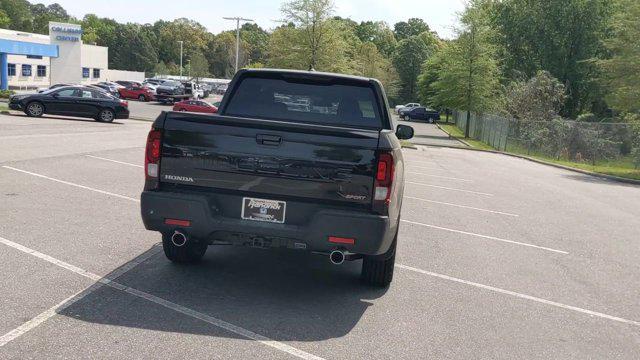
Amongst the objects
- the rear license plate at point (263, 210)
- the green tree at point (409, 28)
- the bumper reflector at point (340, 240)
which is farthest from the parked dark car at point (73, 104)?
the green tree at point (409, 28)

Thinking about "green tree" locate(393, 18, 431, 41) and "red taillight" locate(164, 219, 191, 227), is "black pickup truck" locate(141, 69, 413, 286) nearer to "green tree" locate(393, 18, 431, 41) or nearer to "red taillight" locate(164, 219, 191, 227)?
"red taillight" locate(164, 219, 191, 227)

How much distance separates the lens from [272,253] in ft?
23.6

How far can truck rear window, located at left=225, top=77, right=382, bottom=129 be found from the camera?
6.36 m

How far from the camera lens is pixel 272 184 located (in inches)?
202

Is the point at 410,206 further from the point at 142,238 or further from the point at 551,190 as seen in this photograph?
the point at 551,190

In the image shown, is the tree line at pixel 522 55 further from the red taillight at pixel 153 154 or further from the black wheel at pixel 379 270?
the red taillight at pixel 153 154

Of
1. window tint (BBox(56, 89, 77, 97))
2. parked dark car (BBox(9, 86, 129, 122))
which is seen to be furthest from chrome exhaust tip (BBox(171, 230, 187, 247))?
window tint (BBox(56, 89, 77, 97))

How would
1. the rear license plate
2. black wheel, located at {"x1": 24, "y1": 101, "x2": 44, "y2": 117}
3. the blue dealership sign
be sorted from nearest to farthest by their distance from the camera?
1. the rear license plate
2. black wheel, located at {"x1": 24, "y1": 101, "x2": 44, "y2": 117}
3. the blue dealership sign

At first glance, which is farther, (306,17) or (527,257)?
(306,17)

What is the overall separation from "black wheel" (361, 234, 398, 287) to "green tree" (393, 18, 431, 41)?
152 m

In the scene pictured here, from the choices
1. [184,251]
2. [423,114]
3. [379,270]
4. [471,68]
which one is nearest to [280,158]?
[379,270]

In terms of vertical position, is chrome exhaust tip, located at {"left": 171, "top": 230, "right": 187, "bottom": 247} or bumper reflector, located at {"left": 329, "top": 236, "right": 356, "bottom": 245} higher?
bumper reflector, located at {"left": 329, "top": 236, "right": 356, "bottom": 245}

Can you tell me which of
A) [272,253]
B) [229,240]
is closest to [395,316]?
[229,240]

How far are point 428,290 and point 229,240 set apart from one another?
2122 mm
